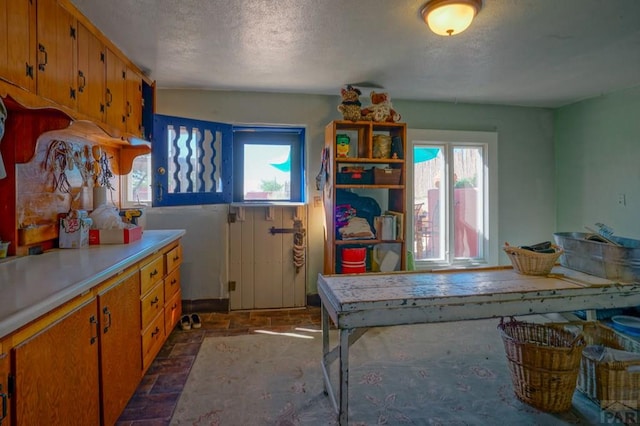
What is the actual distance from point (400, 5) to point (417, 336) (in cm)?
250

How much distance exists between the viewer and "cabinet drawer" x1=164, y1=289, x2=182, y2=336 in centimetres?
272

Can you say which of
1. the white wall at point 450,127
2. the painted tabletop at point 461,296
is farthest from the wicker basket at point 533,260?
the white wall at point 450,127

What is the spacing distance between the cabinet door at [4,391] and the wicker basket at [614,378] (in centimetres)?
265

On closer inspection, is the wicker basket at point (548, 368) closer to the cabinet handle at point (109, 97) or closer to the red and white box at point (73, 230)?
the red and white box at point (73, 230)

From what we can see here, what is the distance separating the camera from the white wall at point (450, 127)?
3580 mm

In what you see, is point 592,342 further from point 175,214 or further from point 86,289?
point 175,214

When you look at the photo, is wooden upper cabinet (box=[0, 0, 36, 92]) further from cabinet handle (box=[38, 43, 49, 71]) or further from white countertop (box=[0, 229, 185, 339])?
white countertop (box=[0, 229, 185, 339])

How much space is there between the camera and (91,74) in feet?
6.93

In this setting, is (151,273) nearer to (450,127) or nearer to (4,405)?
(4,405)

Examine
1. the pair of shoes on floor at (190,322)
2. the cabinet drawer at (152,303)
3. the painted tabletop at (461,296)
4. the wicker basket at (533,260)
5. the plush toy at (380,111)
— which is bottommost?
the pair of shoes on floor at (190,322)

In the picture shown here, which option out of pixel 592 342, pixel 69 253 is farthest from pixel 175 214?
pixel 592 342

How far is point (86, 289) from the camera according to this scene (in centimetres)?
145

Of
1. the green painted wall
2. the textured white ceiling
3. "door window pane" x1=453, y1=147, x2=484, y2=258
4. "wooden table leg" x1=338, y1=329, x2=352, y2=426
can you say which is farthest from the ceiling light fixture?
the green painted wall

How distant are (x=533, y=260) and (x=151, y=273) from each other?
2392mm
